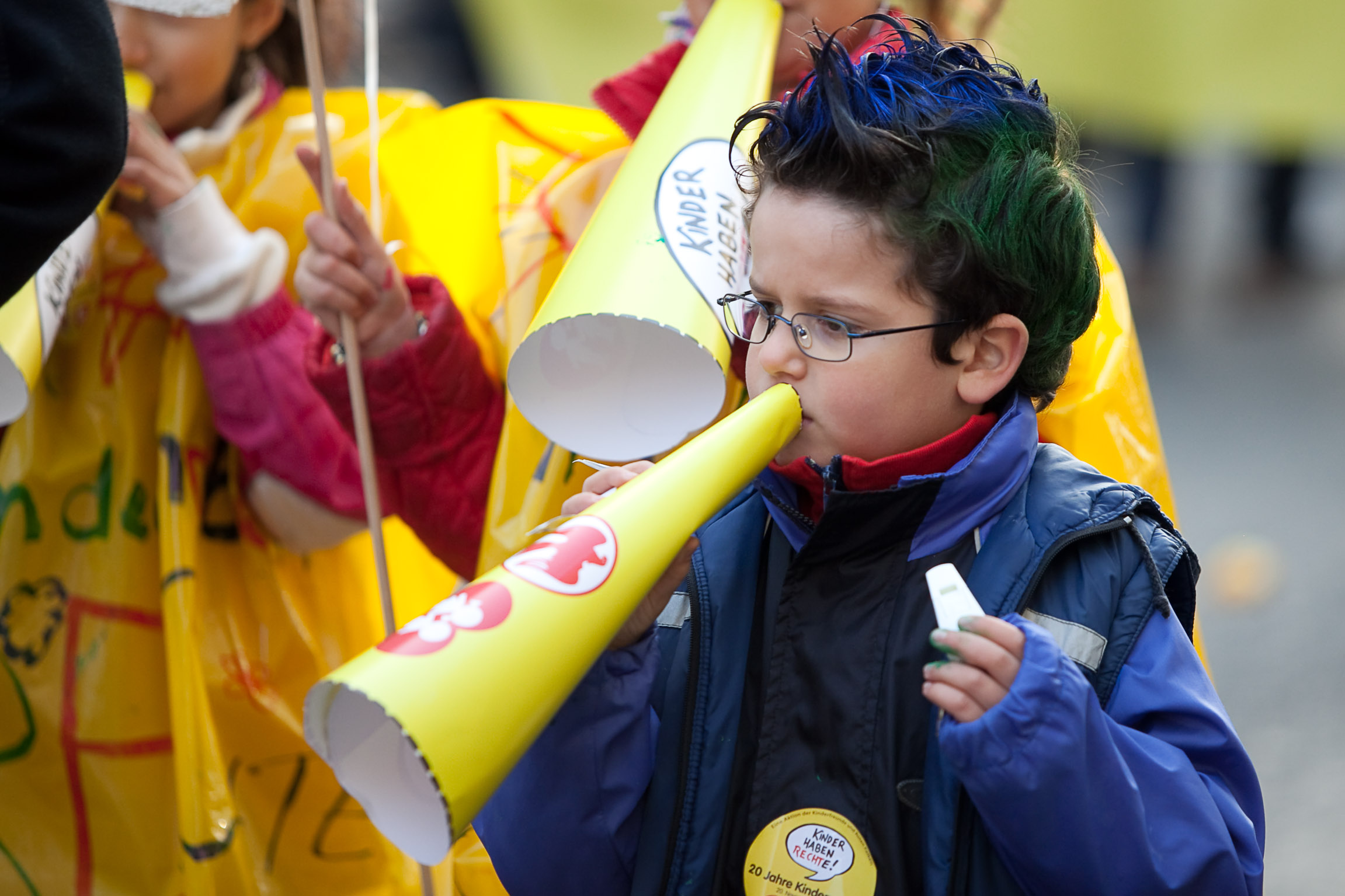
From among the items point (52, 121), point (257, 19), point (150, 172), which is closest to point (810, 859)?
point (52, 121)

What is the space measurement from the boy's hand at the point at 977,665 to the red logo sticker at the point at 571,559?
0.23m

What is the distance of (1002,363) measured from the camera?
111 cm

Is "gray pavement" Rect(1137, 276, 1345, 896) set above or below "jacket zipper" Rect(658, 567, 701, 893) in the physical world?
below

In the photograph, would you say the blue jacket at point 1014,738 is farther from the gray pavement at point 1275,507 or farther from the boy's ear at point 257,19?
the gray pavement at point 1275,507

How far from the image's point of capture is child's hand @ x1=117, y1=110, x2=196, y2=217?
1.56m

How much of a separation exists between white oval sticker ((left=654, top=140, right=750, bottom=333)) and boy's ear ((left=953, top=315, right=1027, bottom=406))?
0.76 feet

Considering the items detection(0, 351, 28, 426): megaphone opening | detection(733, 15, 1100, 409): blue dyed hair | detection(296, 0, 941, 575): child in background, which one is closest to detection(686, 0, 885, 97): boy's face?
detection(296, 0, 941, 575): child in background

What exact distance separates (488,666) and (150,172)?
3.21ft

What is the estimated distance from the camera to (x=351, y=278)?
1479mm

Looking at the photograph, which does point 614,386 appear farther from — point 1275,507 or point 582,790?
point 1275,507

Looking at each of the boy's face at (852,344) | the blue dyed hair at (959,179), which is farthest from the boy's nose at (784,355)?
the blue dyed hair at (959,179)

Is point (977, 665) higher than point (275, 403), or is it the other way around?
point (977, 665)

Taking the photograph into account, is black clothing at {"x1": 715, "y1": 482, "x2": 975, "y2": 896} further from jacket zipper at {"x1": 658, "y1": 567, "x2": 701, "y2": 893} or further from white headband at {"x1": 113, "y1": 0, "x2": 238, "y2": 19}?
white headband at {"x1": 113, "y1": 0, "x2": 238, "y2": 19}

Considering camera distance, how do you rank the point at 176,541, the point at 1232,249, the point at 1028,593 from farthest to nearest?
the point at 1232,249 < the point at 176,541 < the point at 1028,593
